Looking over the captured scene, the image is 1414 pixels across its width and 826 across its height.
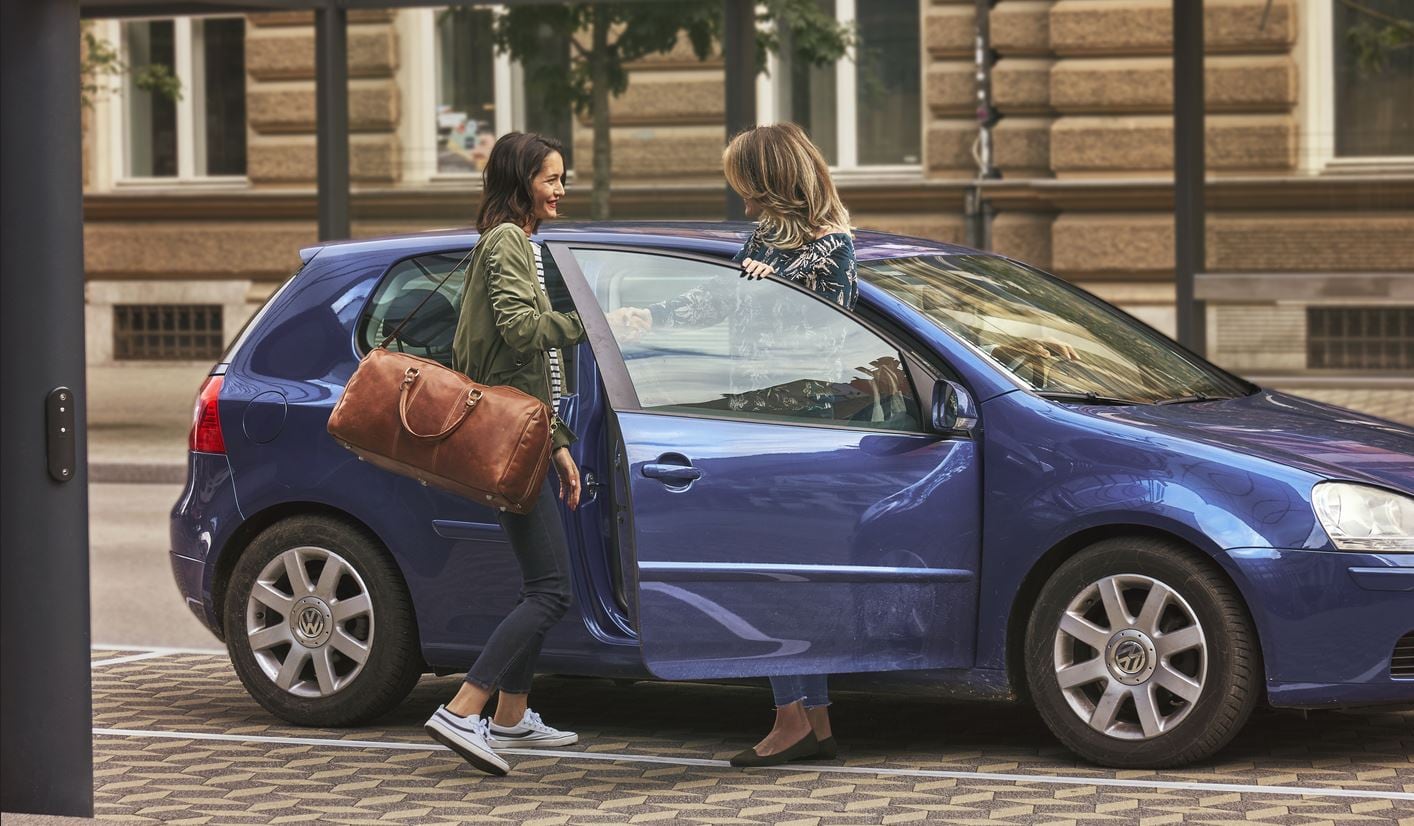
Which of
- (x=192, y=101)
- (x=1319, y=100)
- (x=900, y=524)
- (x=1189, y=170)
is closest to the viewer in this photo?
(x=900, y=524)

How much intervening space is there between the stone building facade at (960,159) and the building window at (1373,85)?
0.07 ft

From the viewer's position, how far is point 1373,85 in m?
13.0

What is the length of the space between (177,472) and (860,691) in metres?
9.31

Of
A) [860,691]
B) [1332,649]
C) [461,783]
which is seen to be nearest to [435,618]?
[461,783]

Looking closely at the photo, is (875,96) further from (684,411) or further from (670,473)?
(670,473)

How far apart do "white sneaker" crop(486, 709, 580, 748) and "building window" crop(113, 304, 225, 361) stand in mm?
15742

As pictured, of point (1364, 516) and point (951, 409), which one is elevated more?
point (951, 409)

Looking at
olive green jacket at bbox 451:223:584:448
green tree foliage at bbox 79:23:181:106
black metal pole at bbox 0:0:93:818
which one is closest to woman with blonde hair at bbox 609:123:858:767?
olive green jacket at bbox 451:223:584:448

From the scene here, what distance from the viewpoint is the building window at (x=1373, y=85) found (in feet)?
42.0

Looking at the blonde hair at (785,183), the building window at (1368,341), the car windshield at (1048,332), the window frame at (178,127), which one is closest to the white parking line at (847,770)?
the car windshield at (1048,332)

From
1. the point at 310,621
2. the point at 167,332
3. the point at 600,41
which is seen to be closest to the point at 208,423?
the point at 310,621

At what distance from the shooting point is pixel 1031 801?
18.2ft

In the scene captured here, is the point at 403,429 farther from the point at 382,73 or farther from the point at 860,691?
the point at 382,73

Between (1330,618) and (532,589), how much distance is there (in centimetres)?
204
